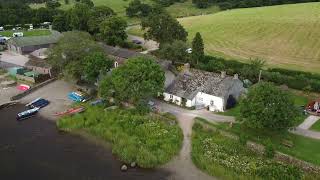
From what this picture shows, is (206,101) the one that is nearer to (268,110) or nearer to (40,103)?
(268,110)

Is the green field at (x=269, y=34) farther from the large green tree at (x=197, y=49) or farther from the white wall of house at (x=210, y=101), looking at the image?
the white wall of house at (x=210, y=101)

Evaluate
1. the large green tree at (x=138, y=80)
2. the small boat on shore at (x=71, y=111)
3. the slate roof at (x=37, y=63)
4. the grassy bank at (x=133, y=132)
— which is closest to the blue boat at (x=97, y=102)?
the grassy bank at (x=133, y=132)

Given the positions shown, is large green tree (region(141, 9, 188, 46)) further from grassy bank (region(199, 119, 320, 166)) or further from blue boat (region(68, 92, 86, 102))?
grassy bank (region(199, 119, 320, 166))

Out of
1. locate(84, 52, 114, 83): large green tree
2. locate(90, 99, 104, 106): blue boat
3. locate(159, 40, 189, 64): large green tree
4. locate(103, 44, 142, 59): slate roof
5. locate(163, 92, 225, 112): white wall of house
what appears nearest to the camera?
locate(163, 92, 225, 112): white wall of house

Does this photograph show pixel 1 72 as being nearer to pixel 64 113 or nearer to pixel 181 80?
pixel 64 113

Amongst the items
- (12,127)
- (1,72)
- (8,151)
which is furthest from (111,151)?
(1,72)

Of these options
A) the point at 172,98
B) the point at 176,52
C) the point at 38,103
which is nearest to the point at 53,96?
the point at 38,103

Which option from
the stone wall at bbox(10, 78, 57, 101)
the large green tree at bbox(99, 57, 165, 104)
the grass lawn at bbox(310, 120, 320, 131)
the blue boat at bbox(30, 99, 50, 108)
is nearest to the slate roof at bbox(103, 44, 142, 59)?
the stone wall at bbox(10, 78, 57, 101)
